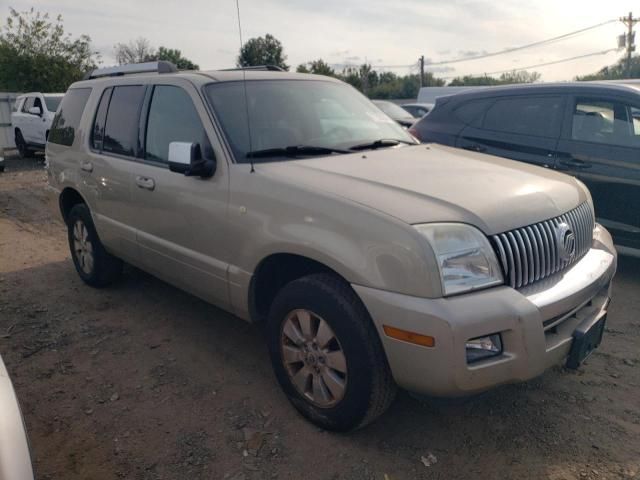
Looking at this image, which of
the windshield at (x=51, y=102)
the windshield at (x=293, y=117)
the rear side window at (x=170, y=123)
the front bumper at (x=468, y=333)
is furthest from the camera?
the windshield at (x=51, y=102)

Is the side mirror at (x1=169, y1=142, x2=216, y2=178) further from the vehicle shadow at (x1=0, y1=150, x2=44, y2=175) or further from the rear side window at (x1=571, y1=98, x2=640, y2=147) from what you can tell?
the vehicle shadow at (x1=0, y1=150, x2=44, y2=175)

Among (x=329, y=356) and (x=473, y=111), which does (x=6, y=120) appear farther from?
(x=329, y=356)

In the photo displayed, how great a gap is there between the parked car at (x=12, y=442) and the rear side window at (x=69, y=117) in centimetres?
349

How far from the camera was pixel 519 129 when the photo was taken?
538cm

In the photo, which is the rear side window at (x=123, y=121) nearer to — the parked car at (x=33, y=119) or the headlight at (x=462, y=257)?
the headlight at (x=462, y=257)

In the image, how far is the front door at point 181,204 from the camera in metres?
3.22

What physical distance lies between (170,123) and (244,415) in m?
1.96

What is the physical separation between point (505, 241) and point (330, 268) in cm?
81

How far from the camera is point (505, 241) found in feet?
8.14

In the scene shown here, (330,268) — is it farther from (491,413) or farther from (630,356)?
(630,356)

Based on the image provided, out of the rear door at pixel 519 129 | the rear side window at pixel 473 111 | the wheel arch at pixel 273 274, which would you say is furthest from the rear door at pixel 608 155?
the wheel arch at pixel 273 274

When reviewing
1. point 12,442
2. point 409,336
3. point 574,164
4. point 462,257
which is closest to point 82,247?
point 12,442

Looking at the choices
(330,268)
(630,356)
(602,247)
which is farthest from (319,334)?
(630,356)

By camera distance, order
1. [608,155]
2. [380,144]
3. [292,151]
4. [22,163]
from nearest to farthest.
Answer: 1. [292,151]
2. [380,144]
3. [608,155]
4. [22,163]
